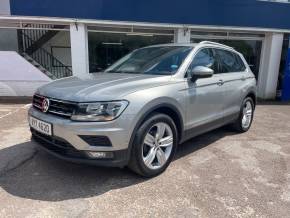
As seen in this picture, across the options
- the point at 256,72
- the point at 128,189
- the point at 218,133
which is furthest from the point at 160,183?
the point at 256,72

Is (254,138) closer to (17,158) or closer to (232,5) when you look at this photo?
(17,158)

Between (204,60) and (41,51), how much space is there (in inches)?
362

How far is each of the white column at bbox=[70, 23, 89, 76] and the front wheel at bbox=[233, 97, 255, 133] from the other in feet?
17.4

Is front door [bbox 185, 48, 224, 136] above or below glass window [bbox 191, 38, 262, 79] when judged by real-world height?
below

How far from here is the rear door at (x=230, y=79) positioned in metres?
4.64

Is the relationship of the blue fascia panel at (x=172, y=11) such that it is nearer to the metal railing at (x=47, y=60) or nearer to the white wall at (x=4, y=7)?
the white wall at (x=4, y=7)

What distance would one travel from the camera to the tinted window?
399 centimetres

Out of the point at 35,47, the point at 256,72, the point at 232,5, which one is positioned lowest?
the point at 256,72

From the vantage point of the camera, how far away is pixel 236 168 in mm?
3801

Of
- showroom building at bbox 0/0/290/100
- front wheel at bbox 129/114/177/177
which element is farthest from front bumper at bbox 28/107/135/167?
showroom building at bbox 0/0/290/100

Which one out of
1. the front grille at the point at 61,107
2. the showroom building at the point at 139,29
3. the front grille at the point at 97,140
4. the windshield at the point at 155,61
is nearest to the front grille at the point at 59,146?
the front grille at the point at 97,140

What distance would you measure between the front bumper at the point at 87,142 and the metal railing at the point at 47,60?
28.2 feet

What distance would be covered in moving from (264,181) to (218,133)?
2.05m

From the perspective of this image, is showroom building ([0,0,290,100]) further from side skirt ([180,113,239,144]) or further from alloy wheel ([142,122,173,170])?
alloy wheel ([142,122,173,170])
